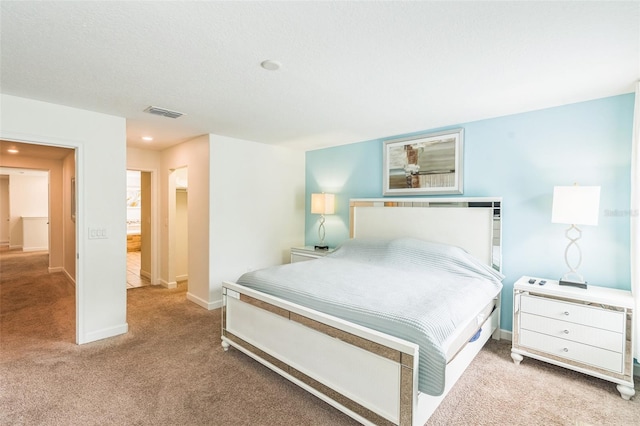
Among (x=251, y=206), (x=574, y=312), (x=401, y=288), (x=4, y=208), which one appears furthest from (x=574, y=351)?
(x=4, y=208)

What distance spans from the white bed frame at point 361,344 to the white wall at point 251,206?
54.3 inches

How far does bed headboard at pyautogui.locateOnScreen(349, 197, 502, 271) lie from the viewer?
10.4 ft

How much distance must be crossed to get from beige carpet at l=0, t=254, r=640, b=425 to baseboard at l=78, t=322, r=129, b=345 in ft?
0.24

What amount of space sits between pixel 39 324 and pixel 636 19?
18.9 feet

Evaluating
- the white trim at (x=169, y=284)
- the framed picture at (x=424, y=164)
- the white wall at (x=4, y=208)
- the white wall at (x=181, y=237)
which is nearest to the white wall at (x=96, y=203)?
the white trim at (x=169, y=284)

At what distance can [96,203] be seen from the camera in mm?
3143

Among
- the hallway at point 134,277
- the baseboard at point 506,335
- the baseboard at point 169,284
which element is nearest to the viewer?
the baseboard at point 506,335

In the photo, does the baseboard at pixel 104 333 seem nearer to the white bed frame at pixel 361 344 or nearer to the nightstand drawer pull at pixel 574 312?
the white bed frame at pixel 361 344

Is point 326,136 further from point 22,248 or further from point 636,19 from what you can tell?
point 22,248

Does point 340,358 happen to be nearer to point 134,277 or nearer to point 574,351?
point 574,351

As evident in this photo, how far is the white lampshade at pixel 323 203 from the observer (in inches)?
180

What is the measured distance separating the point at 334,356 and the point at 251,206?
299 centimetres

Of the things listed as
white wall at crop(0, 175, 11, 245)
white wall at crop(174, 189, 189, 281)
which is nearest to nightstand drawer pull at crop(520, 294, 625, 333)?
white wall at crop(174, 189, 189, 281)

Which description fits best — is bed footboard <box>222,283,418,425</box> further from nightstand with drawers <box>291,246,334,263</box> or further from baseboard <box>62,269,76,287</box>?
baseboard <box>62,269,76,287</box>
